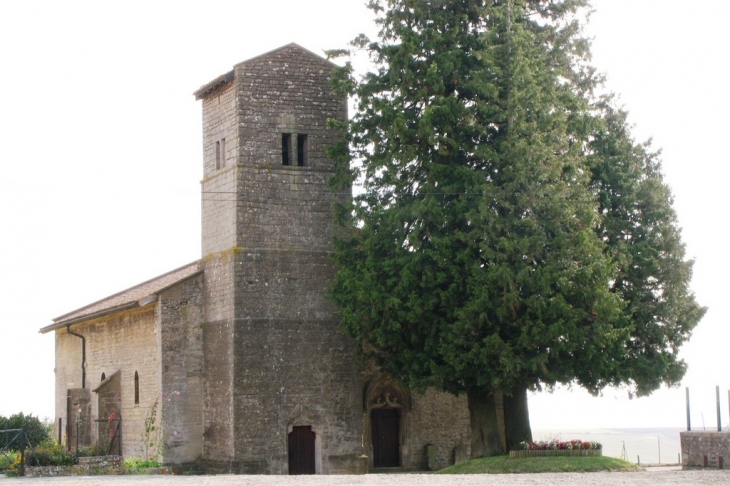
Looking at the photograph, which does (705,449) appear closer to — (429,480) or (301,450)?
(429,480)

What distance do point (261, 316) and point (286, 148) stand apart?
4874mm

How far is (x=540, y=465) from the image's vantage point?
25953mm

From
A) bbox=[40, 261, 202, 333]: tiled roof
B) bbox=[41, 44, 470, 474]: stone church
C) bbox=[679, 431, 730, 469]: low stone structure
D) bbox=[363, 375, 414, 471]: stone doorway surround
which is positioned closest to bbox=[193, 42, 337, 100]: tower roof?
bbox=[41, 44, 470, 474]: stone church

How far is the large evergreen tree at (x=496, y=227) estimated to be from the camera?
26781mm

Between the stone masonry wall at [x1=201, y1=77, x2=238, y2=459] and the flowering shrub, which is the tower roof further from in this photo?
the flowering shrub

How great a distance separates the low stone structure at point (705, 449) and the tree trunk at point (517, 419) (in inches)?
158

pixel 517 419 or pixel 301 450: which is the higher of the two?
pixel 517 419

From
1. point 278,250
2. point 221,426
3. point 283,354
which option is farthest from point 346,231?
point 221,426

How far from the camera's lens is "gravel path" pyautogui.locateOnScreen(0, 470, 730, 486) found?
66.4ft

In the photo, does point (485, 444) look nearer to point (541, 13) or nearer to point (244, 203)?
point (244, 203)

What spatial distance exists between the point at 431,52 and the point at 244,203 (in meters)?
6.51

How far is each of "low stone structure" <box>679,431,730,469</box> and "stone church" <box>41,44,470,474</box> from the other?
28.2ft

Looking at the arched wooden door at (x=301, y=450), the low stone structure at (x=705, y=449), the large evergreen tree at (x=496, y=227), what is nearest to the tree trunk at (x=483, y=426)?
the large evergreen tree at (x=496, y=227)

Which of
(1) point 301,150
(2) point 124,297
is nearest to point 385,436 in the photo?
(1) point 301,150
